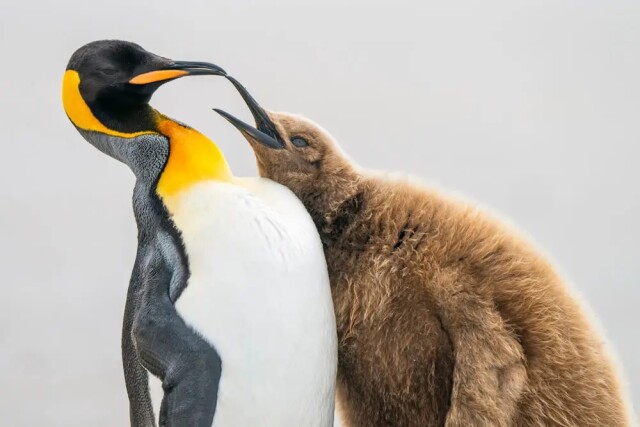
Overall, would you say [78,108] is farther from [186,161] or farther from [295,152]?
[295,152]

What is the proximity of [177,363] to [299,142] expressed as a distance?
0.29 m

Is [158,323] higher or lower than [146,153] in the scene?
lower

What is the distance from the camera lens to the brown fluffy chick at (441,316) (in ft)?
2.67

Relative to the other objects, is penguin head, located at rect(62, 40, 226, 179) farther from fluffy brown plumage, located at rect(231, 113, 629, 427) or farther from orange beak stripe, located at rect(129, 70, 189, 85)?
fluffy brown plumage, located at rect(231, 113, 629, 427)

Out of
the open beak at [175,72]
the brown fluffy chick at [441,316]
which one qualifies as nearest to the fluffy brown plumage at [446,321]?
the brown fluffy chick at [441,316]

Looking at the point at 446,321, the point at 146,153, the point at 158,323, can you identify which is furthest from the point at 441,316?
the point at 146,153

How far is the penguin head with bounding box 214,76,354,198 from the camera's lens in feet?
3.14

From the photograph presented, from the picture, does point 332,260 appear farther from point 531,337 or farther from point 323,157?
point 531,337

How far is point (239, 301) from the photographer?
2.81 ft

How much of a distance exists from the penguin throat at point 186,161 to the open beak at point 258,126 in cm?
5

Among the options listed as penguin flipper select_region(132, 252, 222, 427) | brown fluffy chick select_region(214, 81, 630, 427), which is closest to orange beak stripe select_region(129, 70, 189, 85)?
brown fluffy chick select_region(214, 81, 630, 427)

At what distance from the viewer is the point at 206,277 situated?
88 cm

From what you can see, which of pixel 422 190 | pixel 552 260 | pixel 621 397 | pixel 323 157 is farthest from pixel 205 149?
pixel 621 397

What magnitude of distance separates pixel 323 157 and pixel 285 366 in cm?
26
